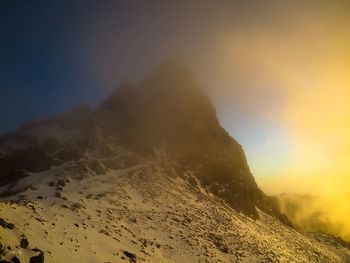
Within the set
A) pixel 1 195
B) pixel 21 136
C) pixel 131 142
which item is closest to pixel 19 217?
pixel 1 195

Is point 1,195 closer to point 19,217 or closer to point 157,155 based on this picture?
point 19,217

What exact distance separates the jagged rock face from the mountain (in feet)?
1.01

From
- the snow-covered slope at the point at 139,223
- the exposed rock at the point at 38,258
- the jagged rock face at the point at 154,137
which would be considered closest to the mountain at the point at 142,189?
the exposed rock at the point at 38,258

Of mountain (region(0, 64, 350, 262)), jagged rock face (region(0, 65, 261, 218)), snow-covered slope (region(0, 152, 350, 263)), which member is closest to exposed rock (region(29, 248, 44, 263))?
mountain (region(0, 64, 350, 262))

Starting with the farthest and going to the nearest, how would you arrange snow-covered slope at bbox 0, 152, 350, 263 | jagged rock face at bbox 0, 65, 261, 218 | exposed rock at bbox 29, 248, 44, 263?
jagged rock face at bbox 0, 65, 261, 218
snow-covered slope at bbox 0, 152, 350, 263
exposed rock at bbox 29, 248, 44, 263

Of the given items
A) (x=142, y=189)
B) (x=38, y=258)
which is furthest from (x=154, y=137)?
(x=38, y=258)

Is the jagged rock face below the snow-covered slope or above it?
above

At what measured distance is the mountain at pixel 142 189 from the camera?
3328 cm

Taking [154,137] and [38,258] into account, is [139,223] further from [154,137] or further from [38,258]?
[154,137]

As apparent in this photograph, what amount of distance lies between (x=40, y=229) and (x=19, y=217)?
2.11 meters

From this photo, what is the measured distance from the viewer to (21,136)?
295ft

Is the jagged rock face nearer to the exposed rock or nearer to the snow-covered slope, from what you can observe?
the snow-covered slope

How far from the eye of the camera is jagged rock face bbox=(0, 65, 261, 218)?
7788 centimetres

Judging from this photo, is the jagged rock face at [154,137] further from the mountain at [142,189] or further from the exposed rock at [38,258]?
the exposed rock at [38,258]
